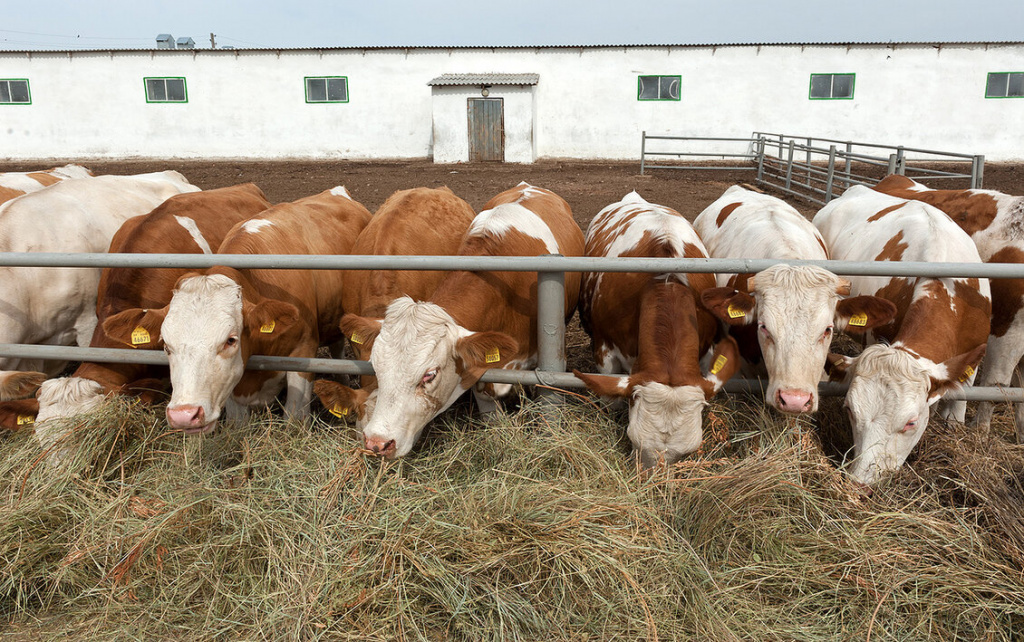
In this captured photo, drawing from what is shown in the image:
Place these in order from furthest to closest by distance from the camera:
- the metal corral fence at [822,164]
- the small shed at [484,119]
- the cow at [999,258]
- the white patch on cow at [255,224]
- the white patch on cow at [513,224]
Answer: the small shed at [484,119] < the metal corral fence at [822,164] < the white patch on cow at [255,224] < the white patch on cow at [513,224] < the cow at [999,258]

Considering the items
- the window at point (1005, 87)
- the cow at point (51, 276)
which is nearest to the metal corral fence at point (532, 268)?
the cow at point (51, 276)

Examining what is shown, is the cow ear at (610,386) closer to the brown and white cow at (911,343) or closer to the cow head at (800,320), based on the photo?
the cow head at (800,320)

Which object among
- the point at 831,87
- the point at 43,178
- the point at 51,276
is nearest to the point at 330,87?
the point at 831,87

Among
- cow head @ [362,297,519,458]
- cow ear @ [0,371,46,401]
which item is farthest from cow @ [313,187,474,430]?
cow ear @ [0,371,46,401]

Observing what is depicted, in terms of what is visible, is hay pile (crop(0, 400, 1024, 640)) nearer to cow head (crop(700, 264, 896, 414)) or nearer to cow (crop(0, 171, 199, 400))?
cow head (crop(700, 264, 896, 414))

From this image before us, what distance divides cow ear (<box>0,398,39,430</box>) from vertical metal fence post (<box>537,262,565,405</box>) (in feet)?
7.96

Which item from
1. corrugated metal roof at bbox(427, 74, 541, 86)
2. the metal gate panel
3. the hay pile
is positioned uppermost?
corrugated metal roof at bbox(427, 74, 541, 86)

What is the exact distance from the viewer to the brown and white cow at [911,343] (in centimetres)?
292

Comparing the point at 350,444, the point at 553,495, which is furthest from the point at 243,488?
the point at 553,495

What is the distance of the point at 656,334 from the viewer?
10.5 ft

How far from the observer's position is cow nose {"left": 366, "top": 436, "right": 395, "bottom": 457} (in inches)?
115

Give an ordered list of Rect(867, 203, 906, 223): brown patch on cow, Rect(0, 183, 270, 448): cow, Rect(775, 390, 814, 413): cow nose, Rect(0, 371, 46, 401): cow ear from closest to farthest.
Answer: Rect(775, 390, 814, 413): cow nose, Rect(0, 183, 270, 448): cow, Rect(0, 371, 46, 401): cow ear, Rect(867, 203, 906, 223): brown patch on cow

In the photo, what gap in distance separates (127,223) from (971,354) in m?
4.92

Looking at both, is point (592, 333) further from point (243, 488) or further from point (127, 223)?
point (127, 223)
